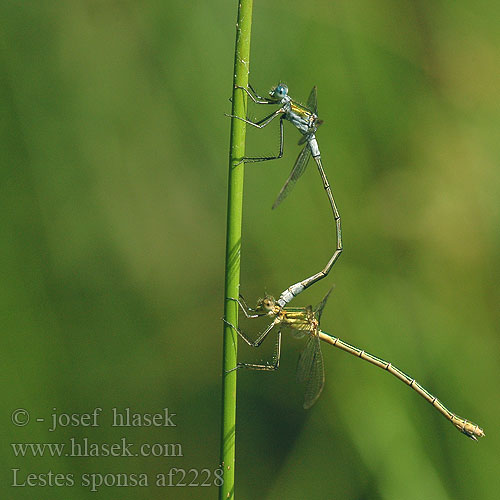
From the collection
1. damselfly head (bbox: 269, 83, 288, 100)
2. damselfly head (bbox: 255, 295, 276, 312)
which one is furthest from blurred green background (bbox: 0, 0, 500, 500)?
damselfly head (bbox: 269, 83, 288, 100)

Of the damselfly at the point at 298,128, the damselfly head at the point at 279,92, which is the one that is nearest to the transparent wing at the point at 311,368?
the damselfly at the point at 298,128

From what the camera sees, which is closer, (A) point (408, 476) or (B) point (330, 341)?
(A) point (408, 476)

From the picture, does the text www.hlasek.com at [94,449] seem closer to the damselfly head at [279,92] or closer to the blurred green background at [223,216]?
the blurred green background at [223,216]

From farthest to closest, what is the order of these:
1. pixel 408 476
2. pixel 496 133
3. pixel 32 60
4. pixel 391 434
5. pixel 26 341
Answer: pixel 496 133 < pixel 32 60 < pixel 26 341 < pixel 391 434 < pixel 408 476

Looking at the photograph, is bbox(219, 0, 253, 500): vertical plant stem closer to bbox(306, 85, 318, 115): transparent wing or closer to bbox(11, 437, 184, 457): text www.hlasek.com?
bbox(306, 85, 318, 115): transparent wing

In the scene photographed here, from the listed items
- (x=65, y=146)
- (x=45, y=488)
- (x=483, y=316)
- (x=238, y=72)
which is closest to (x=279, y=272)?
(x=483, y=316)

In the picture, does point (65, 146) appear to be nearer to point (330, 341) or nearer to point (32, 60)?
point (32, 60)

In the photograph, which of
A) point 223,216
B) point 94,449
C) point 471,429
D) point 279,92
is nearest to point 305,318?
point 471,429

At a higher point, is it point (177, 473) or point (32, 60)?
point (32, 60)
